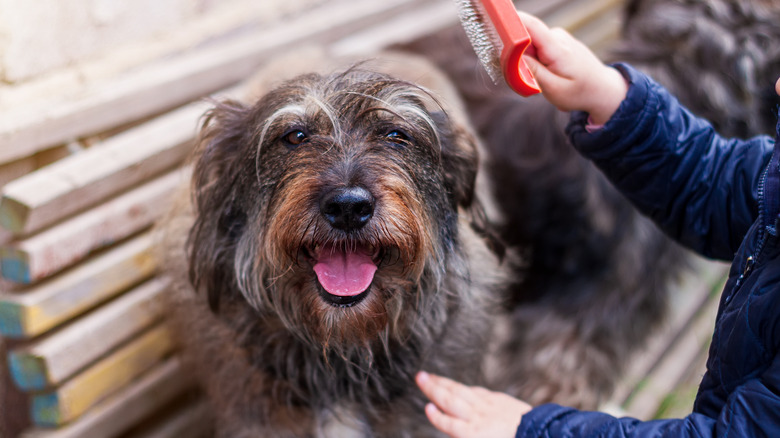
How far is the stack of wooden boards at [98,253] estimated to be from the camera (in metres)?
2.04

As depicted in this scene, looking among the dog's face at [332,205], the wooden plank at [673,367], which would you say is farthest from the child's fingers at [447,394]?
the wooden plank at [673,367]

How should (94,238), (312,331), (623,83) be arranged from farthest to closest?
(94,238)
(623,83)
(312,331)

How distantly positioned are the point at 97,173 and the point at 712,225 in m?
1.69

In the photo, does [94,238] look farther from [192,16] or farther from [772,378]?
[772,378]

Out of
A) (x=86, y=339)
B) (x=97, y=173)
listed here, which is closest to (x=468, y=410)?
(x=86, y=339)

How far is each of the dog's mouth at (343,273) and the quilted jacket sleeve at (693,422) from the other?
1.62 ft

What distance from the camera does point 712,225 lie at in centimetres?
192

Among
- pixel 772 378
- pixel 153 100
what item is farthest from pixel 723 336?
pixel 153 100

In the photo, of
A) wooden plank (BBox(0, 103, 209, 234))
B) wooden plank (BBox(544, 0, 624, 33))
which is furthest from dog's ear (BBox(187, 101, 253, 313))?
wooden plank (BBox(544, 0, 624, 33))

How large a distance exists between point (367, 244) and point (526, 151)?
1607mm

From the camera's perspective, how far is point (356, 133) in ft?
5.21

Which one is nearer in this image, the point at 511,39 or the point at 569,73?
the point at 511,39

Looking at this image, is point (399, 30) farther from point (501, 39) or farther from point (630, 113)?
point (501, 39)

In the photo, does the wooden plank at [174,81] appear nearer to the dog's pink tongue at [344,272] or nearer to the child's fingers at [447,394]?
the dog's pink tongue at [344,272]
